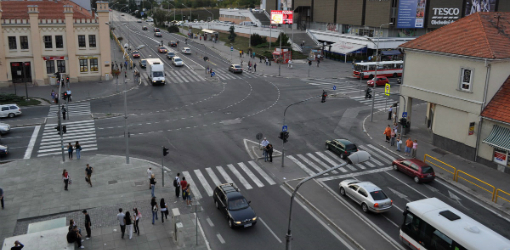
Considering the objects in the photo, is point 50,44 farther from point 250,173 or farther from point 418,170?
point 418,170

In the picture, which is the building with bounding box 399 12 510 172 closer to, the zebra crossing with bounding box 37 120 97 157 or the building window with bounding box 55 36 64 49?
the zebra crossing with bounding box 37 120 97 157

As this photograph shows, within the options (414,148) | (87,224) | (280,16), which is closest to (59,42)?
(87,224)

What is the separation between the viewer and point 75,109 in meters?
47.3

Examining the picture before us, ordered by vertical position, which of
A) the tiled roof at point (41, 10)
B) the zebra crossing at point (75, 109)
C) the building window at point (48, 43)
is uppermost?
the tiled roof at point (41, 10)

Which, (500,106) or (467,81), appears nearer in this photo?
(500,106)

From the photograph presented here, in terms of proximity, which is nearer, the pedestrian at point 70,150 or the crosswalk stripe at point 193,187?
the crosswalk stripe at point 193,187

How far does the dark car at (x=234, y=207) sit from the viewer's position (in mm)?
22525

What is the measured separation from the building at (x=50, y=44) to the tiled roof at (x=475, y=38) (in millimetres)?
40332

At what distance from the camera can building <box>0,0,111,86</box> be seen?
187ft

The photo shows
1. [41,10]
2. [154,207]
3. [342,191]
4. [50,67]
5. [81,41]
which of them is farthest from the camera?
[41,10]

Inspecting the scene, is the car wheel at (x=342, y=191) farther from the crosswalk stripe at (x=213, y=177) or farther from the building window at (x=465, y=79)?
the building window at (x=465, y=79)

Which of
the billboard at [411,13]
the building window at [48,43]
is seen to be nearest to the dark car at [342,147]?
the building window at [48,43]

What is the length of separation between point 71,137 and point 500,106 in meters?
35.0

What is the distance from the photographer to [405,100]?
1561 inches
